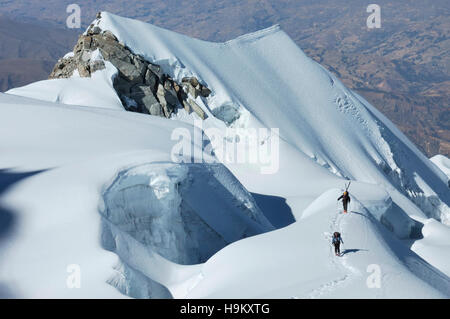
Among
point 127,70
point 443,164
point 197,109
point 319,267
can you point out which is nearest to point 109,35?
point 127,70

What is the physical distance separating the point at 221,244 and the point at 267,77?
2364cm

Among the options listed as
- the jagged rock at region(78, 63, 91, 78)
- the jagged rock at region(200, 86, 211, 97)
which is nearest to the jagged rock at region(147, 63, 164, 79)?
the jagged rock at region(200, 86, 211, 97)

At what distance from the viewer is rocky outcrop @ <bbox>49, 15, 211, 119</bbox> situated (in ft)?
109

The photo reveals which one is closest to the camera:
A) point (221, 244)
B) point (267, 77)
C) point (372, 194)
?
point (221, 244)

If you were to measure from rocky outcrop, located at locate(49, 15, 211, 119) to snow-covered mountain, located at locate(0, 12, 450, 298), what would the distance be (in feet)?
0.28

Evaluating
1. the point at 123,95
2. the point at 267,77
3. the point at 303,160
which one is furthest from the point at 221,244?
the point at 267,77

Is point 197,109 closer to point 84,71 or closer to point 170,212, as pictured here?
point 84,71

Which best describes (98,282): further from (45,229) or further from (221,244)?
(221,244)

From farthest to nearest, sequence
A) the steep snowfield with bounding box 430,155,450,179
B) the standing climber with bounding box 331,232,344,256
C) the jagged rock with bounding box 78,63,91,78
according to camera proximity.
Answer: the steep snowfield with bounding box 430,155,450,179 → the jagged rock with bounding box 78,63,91,78 → the standing climber with bounding box 331,232,344,256

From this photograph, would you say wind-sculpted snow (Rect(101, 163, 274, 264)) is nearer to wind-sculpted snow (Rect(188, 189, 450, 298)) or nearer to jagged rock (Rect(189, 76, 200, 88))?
wind-sculpted snow (Rect(188, 189, 450, 298))

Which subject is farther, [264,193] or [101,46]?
[101,46]

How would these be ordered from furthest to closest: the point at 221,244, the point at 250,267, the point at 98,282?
the point at 221,244 < the point at 250,267 < the point at 98,282

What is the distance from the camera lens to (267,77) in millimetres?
40562

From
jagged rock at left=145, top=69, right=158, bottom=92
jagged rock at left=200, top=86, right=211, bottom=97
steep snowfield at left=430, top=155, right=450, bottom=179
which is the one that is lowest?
steep snowfield at left=430, top=155, right=450, bottom=179
